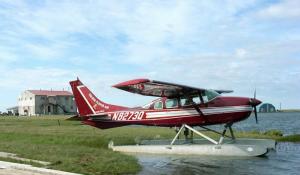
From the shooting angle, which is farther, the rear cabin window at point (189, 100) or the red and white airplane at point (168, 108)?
the rear cabin window at point (189, 100)

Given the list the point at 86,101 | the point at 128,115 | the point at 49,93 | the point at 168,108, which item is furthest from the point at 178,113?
the point at 49,93

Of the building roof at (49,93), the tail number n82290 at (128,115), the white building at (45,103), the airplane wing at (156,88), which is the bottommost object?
the tail number n82290 at (128,115)

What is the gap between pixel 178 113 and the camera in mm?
20516

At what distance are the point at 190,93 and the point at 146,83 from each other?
331cm

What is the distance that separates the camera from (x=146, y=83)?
17.5 m

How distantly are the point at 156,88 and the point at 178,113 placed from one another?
2267 millimetres

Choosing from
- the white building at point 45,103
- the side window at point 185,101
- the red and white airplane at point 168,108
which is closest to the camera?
the red and white airplane at point 168,108

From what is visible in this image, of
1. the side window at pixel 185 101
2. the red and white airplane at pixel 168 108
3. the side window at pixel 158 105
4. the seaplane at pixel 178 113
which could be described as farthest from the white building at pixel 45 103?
the side window at pixel 185 101

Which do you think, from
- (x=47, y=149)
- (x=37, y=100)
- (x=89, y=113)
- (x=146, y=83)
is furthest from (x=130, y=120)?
(x=37, y=100)

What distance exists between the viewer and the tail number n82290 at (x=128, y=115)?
21500 mm

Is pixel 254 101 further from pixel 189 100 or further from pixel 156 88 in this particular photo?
pixel 156 88

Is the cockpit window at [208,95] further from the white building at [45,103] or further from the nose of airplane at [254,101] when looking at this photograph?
the white building at [45,103]

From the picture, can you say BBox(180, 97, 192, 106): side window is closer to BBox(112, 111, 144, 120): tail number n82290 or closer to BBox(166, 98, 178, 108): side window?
BBox(166, 98, 178, 108): side window

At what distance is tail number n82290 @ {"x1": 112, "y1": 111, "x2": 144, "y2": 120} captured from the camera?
21.5 metres
